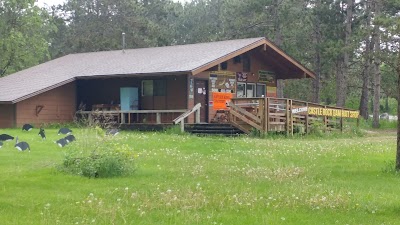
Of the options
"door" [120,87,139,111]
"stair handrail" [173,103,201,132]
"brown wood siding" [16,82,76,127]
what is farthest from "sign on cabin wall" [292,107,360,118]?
"brown wood siding" [16,82,76,127]

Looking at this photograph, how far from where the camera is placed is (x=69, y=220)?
22.9 ft

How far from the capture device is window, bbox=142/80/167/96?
2884 cm

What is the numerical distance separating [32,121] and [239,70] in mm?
11165

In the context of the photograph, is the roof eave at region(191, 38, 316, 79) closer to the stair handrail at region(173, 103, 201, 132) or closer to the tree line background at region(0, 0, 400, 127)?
the stair handrail at region(173, 103, 201, 132)

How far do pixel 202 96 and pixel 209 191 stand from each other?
19688 millimetres

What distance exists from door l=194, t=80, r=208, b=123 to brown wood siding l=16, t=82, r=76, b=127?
7391 mm

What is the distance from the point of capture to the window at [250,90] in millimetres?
31328

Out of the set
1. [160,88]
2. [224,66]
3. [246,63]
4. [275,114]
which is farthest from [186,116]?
[246,63]

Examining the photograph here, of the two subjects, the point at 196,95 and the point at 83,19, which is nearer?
the point at 196,95

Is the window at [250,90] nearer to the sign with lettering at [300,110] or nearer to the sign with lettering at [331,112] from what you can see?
the sign with lettering at [331,112]

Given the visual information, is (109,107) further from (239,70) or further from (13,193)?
(13,193)

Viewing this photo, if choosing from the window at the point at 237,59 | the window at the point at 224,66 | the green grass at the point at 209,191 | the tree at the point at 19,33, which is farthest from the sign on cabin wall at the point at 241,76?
the tree at the point at 19,33

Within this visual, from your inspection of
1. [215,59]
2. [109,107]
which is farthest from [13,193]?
[109,107]

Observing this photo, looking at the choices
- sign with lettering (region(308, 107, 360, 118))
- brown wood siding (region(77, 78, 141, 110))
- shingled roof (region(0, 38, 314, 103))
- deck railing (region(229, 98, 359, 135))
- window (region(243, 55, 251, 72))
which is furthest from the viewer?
window (region(243, 55, 251, 72))
